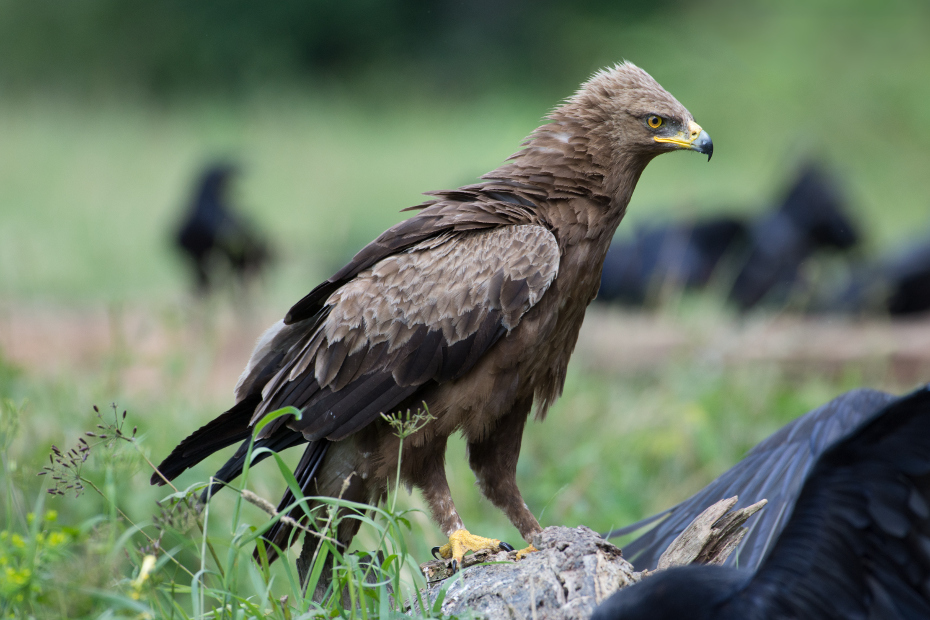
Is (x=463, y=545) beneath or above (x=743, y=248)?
above

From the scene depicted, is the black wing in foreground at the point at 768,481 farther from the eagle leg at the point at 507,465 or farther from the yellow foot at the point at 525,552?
the yellow foot at the point at 525,552

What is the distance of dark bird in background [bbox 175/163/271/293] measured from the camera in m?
7.46

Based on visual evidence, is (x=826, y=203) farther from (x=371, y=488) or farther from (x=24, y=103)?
(x=24, y=103)

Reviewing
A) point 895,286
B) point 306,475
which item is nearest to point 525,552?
point 306,475

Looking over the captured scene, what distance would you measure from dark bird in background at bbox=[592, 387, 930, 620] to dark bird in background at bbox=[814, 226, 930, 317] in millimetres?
6014

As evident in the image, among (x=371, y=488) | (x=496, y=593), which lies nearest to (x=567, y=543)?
(x=496, y=593)

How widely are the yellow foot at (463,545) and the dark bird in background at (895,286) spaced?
5.72 metres

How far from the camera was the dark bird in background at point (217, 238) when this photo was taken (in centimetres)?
746

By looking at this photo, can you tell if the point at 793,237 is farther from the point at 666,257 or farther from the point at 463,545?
the point at 463,545

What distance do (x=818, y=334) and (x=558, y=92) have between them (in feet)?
41.1

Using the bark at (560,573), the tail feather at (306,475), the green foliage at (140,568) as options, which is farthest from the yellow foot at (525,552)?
the tail feather at (306,475)

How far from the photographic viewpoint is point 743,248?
327 inches

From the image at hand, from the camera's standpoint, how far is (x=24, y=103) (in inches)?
631

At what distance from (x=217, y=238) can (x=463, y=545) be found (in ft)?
18.0
